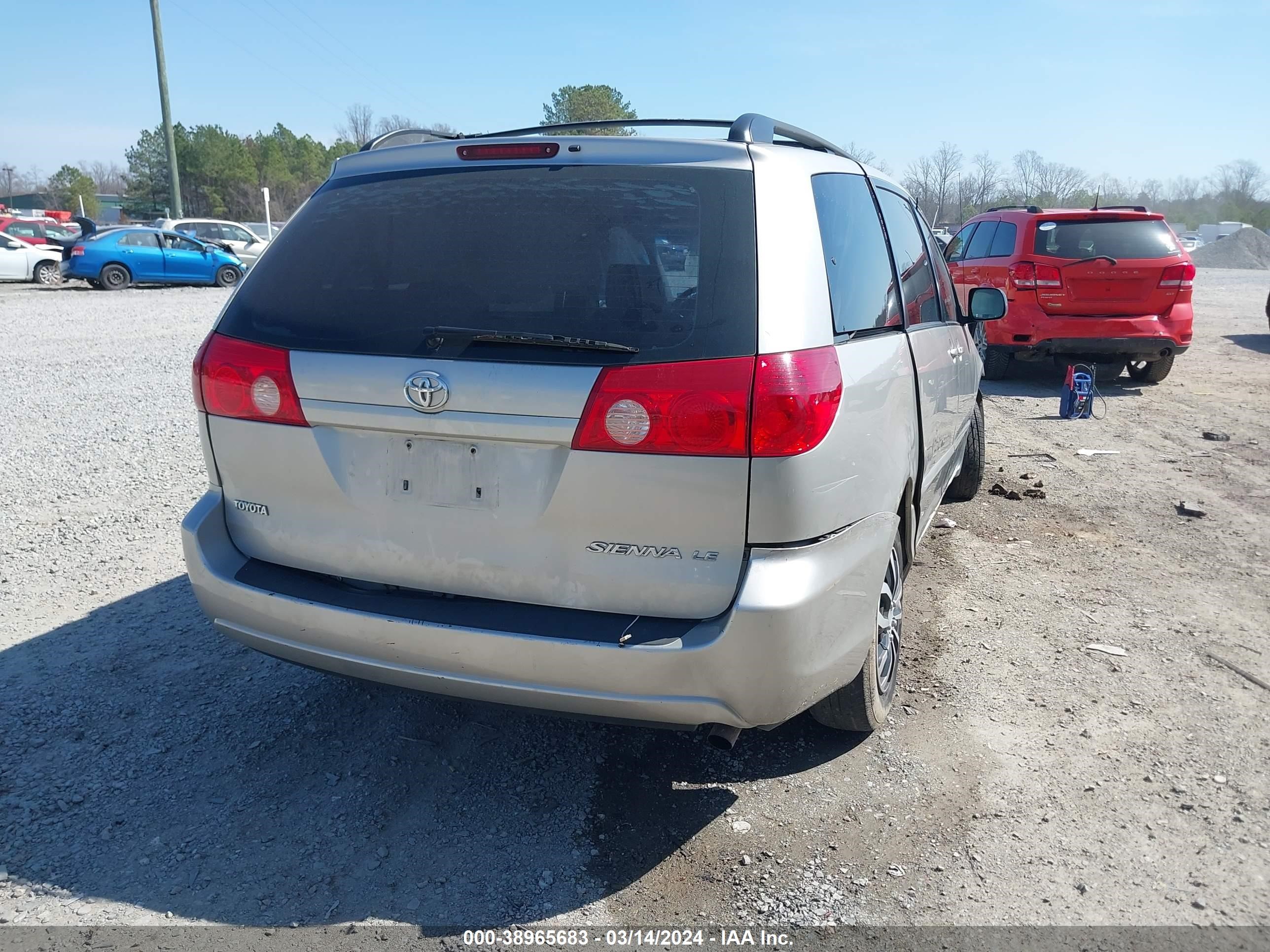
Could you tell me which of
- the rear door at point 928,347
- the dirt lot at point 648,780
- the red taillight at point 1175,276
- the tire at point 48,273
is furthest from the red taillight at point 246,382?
the tire at point 48,273

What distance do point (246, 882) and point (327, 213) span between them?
1.98 meters

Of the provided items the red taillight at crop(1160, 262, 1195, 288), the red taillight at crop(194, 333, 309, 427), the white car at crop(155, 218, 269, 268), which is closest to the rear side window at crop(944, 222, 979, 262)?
the red taillight at crop(1160, 262, 1195, 288)

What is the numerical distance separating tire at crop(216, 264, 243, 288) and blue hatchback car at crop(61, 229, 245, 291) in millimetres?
13

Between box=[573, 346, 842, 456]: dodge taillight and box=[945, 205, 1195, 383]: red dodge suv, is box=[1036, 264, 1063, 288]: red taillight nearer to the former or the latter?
box=[945, 205, 1195, 383]: red dodge suv

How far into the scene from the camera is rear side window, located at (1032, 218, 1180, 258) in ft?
34.0

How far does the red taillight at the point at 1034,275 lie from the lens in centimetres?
1035

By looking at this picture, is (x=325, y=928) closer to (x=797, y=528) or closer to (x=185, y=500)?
(x=797, y=528)

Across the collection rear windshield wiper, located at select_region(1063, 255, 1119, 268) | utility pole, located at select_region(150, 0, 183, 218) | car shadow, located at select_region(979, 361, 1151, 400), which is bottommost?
car shadow, located at select_region(979, 361, 1151, 400)

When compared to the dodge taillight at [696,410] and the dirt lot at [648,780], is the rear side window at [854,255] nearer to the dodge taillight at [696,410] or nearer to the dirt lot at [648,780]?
the dodge taillight at [696,410]

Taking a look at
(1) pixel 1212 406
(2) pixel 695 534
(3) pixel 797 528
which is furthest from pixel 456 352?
(1) pixel 1212 406

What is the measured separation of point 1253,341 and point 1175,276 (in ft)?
24.8

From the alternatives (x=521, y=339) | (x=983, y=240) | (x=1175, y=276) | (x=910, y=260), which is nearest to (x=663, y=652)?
(x=521, y=339)

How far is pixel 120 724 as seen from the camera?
3473mm

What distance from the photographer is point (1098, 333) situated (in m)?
10.4
